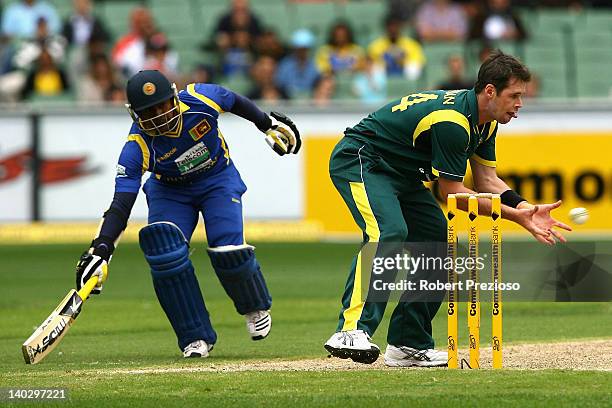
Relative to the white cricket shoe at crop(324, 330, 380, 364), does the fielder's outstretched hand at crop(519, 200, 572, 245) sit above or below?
above

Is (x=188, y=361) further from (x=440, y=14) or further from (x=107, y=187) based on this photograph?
(x=440, y=14)

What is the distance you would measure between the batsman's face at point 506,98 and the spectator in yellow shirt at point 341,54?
12.7 m

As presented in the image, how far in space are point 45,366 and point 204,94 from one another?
2.17 m

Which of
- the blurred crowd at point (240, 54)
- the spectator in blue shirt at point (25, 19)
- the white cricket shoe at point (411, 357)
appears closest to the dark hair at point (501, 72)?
the white cricket shoe at point (411, 357)

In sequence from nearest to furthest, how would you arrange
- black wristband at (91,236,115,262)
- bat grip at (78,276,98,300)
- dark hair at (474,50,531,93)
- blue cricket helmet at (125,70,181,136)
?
dark hair at (474,50,531,93) → bat grip at (78,276,98,300) → black wristband at (91,236,115,262) → blue cricket helmet at (125,70,181,136)

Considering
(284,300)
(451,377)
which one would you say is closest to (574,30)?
(284,300)

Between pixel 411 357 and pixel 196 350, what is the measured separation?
159 centimetres

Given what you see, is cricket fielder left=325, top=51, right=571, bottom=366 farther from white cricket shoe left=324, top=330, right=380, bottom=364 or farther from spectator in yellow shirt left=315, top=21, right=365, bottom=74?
spectator in yellow shirt left=315, top=21, right=365, bottom=74

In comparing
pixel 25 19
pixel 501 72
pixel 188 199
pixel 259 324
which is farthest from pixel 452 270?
pixel 25 19

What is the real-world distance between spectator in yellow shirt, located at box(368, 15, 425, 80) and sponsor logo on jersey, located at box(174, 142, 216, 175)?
37.6ft

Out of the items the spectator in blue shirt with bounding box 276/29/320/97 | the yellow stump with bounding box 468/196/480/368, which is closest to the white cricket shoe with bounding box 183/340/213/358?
the yellow stump with bounding box 468/196/480/368

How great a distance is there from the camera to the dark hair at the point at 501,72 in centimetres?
785

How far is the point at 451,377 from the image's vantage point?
7699 millimetres

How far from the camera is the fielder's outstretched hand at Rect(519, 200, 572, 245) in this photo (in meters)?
7.69
